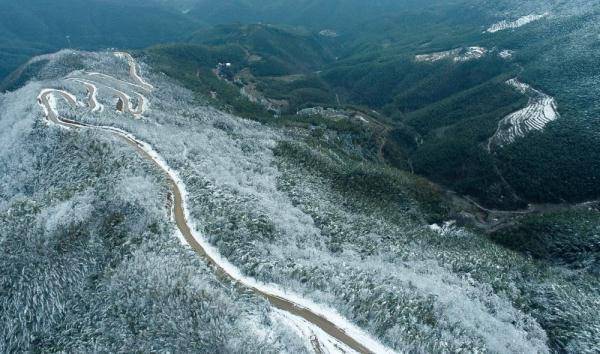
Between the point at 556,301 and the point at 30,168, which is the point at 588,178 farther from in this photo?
the point at 30,168

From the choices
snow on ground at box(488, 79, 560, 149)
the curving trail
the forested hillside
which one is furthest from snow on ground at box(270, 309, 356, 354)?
snow on ground at box(488, 79, 560, 149)

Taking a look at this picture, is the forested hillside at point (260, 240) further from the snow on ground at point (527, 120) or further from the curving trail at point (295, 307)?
the snow on ground at point (527, 120)

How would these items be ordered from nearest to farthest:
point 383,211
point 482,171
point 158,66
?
point 383,211, point 482,171, point 158,66

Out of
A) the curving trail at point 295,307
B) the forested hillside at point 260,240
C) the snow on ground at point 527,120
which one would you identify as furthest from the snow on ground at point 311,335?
the snow on ground at point 527,120

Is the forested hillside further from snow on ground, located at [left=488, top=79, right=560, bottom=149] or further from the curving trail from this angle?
snow on ground, located at [left=488, top=79, right=560, bottom=149]

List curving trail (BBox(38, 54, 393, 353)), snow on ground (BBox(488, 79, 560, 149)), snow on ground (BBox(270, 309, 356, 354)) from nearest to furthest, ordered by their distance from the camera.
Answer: snow on ground (BBox(270, 309, 356, 354)), curving trail (BBox(38, 54, 393, 353)), snow on ground (BBox(488, 79, 560, 149))

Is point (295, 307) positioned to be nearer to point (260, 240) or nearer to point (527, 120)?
point (260, 240)

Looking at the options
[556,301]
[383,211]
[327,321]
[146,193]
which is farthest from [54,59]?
[556,301]

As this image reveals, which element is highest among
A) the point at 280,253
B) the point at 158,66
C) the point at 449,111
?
the point at 280,253
